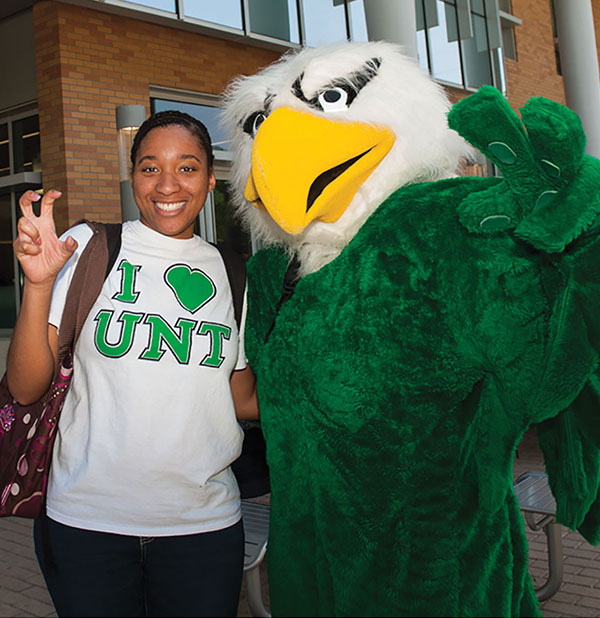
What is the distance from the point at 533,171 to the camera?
4.11ft

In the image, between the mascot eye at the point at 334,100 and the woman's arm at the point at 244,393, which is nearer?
the mascot eye at the point at 334,100

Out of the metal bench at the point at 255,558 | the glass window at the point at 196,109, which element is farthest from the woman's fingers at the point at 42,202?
the glass window at the point at 196,109

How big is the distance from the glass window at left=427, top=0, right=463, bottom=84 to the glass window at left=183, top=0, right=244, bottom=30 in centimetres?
391

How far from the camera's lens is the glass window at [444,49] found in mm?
11539

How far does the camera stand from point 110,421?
66.1 inches

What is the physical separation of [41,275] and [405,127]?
91 cm

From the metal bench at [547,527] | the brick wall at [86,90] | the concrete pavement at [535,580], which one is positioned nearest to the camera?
the metal bench at [547,527]

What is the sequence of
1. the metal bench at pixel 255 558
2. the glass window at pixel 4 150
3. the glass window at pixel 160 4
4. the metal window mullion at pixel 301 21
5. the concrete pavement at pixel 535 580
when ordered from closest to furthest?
the metal bench at pixel 255 558, the concrete pavement at pixel 535 580, the glass window at pixel 160 4, the glass window at pixel 4 150, the metal window mullion at pixel 301 21

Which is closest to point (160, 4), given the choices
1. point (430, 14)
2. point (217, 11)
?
point (217, 11)

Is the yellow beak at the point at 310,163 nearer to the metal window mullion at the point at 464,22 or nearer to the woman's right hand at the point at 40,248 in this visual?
the woman's right hand at the point at 40,248

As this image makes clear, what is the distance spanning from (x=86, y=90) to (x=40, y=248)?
6.94 m

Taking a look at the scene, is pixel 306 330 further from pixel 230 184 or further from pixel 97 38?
pixel 97 38

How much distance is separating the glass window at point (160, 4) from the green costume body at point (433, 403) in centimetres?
744

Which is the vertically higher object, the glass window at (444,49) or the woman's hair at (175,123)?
the glass window at (444,49)
